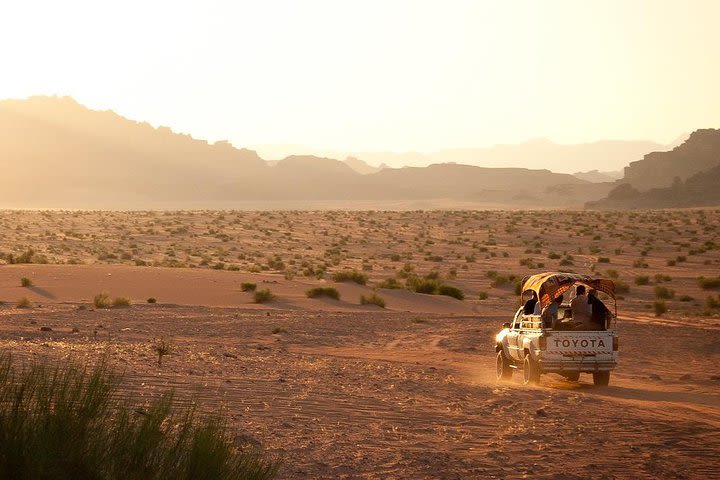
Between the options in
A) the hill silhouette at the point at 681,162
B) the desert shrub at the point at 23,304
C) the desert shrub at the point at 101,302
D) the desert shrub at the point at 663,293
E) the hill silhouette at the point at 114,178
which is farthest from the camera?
the hill silhouette at the point at 114,178

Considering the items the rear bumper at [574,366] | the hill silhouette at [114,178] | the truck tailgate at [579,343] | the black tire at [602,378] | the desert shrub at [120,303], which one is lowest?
the desert shrub at [120,303]

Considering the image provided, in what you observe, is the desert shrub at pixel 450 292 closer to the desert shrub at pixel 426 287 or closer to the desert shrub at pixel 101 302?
the desert shrub at pixel 426 287

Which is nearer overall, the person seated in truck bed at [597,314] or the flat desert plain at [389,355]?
the flat desert plain at [389,355]

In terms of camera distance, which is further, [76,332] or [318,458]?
[76,332]

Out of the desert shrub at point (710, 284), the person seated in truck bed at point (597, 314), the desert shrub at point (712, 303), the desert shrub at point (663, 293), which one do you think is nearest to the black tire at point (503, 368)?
the person seated in truck bed at point (597, 314)

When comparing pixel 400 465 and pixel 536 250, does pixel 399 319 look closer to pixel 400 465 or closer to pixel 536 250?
pixel 400 465

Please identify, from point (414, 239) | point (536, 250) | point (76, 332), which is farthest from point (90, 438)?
point (414, 239)

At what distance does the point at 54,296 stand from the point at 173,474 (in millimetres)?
27048

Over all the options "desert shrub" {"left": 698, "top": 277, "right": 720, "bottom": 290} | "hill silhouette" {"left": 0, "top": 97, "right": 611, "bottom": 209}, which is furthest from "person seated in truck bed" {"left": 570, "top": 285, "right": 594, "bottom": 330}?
"hill silhouette" {"left": 0, "top": 97, "right": 611, "bottom": 209}

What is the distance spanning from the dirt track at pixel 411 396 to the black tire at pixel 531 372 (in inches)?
8.7

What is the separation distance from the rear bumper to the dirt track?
385 mm

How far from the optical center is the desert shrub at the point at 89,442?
6.68 metres

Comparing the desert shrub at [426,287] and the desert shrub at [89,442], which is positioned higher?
the desert shrub at [89,442]

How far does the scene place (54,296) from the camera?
3303 centimetres
